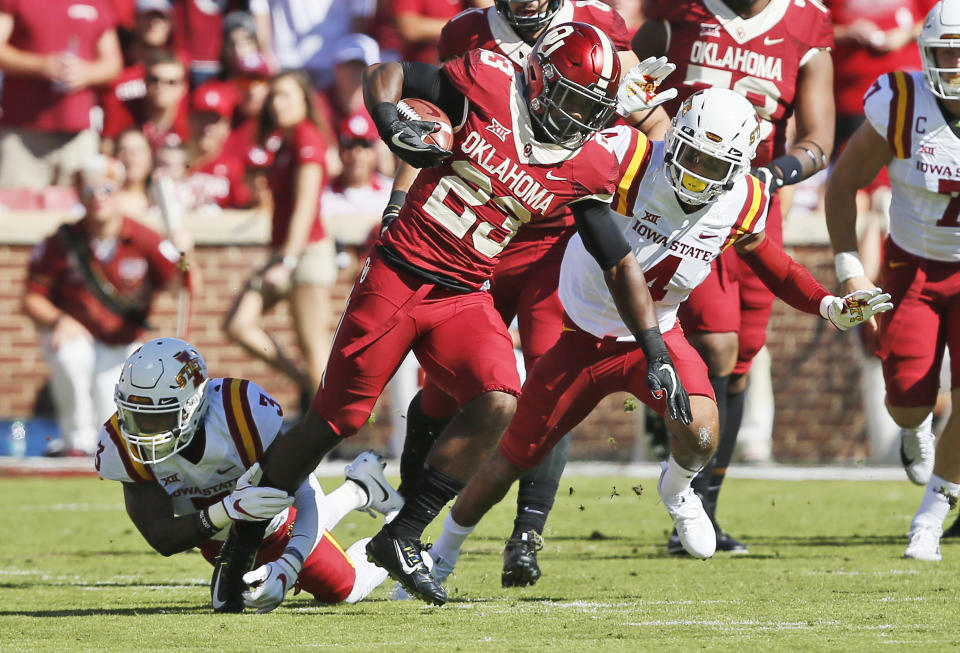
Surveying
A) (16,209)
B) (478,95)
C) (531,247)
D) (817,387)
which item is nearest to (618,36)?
(531,247)

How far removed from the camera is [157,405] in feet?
17.6

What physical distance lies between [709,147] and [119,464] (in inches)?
95.3

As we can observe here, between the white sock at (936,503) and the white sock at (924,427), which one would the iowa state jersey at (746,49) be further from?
the white sock at (936,503)

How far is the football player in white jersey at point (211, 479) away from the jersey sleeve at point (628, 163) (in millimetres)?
1521

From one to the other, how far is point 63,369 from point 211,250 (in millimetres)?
1661

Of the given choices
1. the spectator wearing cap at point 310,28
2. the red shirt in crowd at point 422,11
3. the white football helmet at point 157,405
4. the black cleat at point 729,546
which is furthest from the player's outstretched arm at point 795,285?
the spectator wearing cap at point 310,28

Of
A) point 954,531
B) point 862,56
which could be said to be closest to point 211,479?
point 954,531

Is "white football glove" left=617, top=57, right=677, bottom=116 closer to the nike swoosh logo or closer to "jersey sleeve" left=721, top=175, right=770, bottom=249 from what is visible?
"jersey sleeve" left=721, top=175, right=770, bottom=249

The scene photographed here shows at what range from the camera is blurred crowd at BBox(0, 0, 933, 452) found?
1137cm

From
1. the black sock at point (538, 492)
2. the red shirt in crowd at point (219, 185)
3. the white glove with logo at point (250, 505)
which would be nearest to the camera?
the white glove with logo at point (250, 505)

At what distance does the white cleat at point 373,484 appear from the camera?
603 cm

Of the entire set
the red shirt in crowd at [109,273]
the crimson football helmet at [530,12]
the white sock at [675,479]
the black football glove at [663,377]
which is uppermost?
the crimson football helmet at [530,12]

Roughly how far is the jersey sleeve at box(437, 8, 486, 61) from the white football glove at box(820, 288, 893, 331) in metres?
1.94

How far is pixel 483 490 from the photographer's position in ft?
18.8
